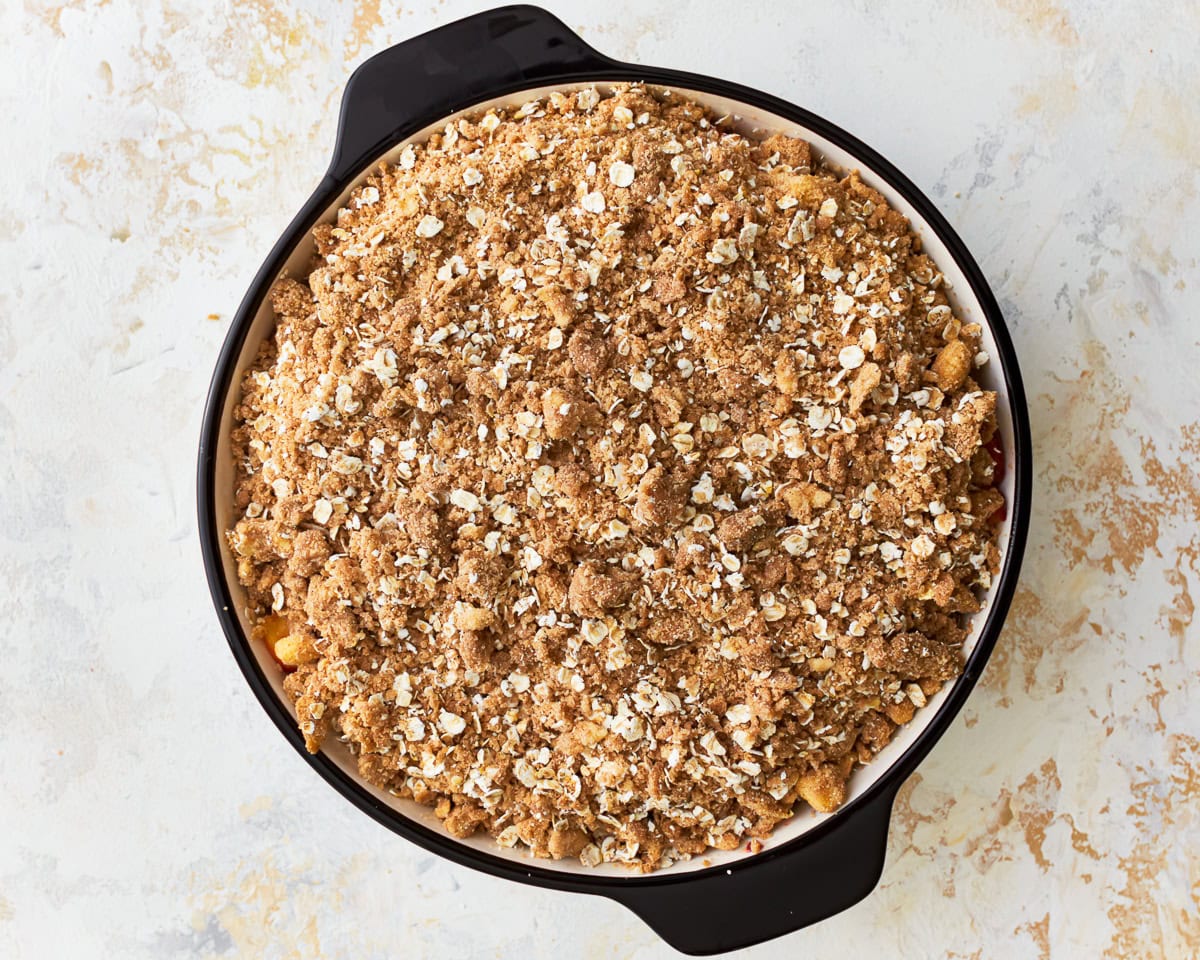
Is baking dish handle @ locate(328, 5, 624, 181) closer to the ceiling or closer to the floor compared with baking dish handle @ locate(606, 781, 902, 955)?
closer to the ceiling

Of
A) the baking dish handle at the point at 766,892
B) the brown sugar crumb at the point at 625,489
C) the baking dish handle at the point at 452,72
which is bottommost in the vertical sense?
the baking dish handle at the point at 766,892

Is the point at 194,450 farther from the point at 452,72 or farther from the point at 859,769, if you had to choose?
the point at 859,769

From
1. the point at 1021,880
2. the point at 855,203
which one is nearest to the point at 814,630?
the point at 855,203

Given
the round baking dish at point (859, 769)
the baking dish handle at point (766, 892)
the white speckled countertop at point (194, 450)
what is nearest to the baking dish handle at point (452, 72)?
the round baking dish at point (859, 769)

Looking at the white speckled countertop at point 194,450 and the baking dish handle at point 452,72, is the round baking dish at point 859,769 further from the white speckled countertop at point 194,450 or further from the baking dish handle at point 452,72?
the white speckled countertop at point 194,450

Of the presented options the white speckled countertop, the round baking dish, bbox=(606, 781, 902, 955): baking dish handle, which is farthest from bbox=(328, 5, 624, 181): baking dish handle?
bbox=(606, 781, 902, 955): baking dish handle

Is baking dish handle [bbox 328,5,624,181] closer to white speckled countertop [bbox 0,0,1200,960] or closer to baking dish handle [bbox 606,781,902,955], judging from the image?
white speckled countertop [bbox 0,0,1200,960]

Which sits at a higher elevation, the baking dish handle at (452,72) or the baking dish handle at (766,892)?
the baking dish handle at (452,72)
